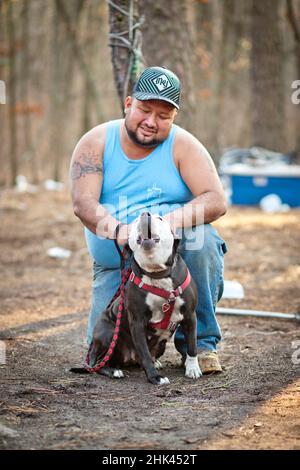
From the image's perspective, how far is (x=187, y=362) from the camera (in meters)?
4.21

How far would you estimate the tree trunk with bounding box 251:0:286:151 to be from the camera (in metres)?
13.7

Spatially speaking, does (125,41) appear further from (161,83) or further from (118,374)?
(118,374)

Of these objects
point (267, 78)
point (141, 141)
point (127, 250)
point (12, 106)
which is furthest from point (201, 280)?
point (12, 106)

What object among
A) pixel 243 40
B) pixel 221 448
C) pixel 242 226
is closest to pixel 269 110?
pixel 242 226

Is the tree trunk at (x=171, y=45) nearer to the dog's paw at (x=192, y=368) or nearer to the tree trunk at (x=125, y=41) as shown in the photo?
the tree trunk at (x=125, y=41)

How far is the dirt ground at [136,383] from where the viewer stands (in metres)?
3.14

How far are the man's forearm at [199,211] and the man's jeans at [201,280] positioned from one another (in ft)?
0.26

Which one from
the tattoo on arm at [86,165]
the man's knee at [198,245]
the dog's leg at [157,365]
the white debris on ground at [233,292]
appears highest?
the tattoo on arm at [86,165]

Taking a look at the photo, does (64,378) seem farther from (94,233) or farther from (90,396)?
(94,233)

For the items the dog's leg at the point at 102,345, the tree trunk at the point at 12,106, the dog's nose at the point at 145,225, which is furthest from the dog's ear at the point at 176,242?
the tree trunk at the point at 12,106

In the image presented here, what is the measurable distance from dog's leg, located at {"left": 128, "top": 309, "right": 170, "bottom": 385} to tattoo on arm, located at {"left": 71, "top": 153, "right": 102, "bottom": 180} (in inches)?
35.6

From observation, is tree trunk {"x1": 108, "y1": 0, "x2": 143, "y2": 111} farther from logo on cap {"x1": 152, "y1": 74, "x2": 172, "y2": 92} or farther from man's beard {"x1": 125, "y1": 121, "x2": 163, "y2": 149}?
logo on cap {"x1": 152, "y1": 74, "x2": 172, "y2": 92}

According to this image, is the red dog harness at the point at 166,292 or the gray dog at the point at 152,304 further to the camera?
the red dog harness at the point at 166,292

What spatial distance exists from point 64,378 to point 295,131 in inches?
805
